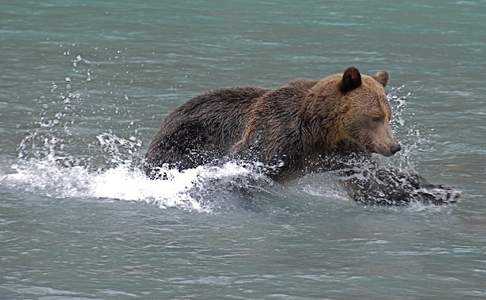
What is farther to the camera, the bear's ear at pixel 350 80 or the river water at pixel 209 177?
the bear's ear at pixel 350 80

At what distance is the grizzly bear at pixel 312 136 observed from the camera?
851 centimetres

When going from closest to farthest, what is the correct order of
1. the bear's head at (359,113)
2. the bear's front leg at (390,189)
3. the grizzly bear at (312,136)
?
the bear's head at (359,113) → the grizzly bear at (312,136) → the bear's front leg at (390,189)

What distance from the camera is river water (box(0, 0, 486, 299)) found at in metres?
7.11

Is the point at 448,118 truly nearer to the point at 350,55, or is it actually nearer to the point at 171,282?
the point at 350,55

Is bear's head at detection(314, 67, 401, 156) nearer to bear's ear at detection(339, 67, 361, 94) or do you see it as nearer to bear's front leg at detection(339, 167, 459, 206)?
bear's ear at detection(339, 67, 361, 94)

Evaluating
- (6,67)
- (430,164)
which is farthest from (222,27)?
(430,164)

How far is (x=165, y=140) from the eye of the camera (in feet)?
30.3

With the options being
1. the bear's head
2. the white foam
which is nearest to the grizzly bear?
the bear's head

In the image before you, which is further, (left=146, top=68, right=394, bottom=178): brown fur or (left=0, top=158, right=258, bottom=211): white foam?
(left=0, top=158, right=258, bottom=211): white foam

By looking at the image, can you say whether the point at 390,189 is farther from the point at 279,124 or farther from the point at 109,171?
the point at 109,171

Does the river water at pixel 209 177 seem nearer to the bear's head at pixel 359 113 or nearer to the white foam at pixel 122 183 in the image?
the white foam at pixel 122 183

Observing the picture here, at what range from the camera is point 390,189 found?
29.2 feet

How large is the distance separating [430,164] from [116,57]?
6.34m

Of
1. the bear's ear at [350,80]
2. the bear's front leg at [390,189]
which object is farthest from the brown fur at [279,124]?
the bear's front leg at [390,189]
